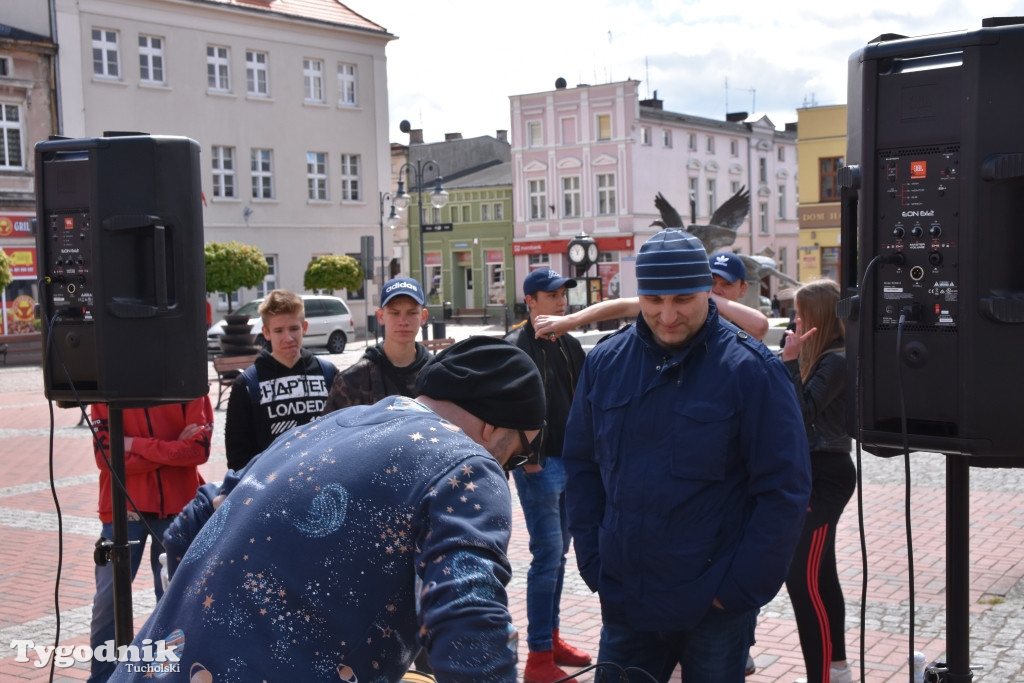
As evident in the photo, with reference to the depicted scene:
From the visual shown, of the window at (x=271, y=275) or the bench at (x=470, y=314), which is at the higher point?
the window at (x=271, y=275)

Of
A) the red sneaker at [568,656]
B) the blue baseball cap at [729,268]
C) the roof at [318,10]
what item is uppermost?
the roof at [318,10]

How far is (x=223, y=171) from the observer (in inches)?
1574

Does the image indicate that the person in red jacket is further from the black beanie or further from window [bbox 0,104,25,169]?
window [bbox 0,104,25,169]

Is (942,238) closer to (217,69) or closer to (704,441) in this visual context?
(704,441)

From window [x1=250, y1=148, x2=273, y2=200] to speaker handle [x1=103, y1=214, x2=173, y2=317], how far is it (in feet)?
126

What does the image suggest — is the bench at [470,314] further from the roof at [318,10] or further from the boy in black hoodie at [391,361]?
the boy in black hoodie at [391,361]

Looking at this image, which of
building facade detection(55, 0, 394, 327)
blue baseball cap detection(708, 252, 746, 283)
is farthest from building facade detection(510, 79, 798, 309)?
blue baseball cap detection(708, 252, 746, 283)

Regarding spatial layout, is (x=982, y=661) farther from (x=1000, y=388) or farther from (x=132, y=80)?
(x=132, y=80)

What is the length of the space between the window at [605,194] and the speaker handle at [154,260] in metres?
53.1

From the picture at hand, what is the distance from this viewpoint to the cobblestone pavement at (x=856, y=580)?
5.31 m

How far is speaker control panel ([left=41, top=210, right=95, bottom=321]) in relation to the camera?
3814 mm

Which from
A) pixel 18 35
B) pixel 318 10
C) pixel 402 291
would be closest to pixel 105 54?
pixel 18 35

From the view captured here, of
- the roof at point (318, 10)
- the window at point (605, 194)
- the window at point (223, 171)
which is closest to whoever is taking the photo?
the window at point (223, 171)

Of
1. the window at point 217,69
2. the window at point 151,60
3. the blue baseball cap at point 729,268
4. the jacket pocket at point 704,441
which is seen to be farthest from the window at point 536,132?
the jacket pocket at point 704,441
